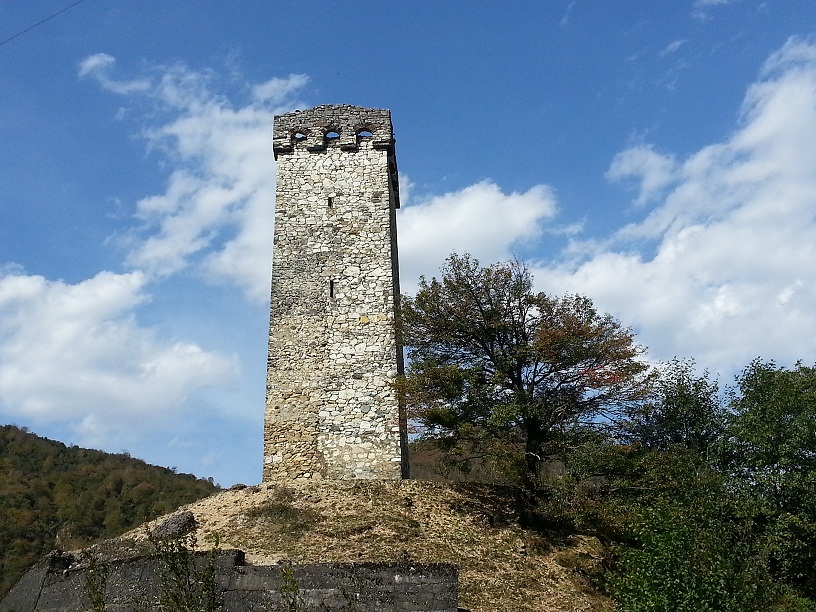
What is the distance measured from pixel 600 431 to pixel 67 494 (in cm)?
2387

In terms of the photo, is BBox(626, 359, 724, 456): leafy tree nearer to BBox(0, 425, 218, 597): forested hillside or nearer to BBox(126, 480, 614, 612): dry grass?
BBox(126, 480, 614, 612): dry grass

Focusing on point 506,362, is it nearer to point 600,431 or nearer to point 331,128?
point 600,431

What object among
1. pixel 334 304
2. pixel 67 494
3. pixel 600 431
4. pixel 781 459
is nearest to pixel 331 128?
pixel 334 304

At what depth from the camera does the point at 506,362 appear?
16453 mm

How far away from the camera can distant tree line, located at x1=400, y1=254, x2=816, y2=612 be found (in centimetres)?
1454

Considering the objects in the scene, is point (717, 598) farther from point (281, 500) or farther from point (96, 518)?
point (96, 518)

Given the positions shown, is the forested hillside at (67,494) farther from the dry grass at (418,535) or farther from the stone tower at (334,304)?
the dry grass at (418,535)

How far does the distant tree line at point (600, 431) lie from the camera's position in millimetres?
14539

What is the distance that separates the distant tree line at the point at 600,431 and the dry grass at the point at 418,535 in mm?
671

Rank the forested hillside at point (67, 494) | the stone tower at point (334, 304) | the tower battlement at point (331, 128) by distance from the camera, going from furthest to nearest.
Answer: the forested hillside at point (67, 494), the tower battlement at point (331, 128), the stone tower at point (334, 304)

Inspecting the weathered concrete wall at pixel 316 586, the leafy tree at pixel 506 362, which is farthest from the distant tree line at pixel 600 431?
the weathered concrete wall at pixel 316 586


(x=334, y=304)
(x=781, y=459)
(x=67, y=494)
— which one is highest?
(x=334, y=304)

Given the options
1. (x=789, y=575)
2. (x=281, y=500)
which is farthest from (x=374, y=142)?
(x=789, y=575)

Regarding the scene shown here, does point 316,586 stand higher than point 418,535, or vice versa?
point 418,535
